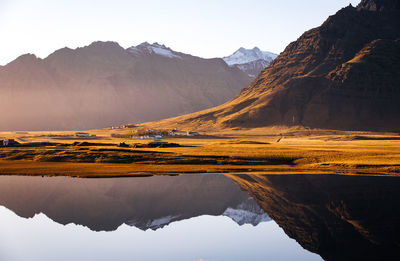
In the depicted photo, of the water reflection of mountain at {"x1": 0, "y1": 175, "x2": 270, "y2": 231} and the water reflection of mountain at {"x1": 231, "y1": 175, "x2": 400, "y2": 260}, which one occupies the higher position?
the water reflection of mountain at {"x1": 0, "y1": 175, "x2": 270, "y2": 231}

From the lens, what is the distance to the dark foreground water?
26.4 metres

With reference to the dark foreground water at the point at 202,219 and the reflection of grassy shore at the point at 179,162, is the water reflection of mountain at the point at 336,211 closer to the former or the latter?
the dark foreground water at the point at 202,219

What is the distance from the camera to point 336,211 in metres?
35.7

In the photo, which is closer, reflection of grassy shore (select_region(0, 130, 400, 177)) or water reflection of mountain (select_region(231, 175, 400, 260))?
water reflection of mountain (select_region(231, 175, 400, 260))

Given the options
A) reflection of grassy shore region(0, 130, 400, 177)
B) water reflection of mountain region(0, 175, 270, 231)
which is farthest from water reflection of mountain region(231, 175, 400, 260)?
reflection of grassy shore region(0, 130, 400, 177)

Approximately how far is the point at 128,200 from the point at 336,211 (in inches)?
836

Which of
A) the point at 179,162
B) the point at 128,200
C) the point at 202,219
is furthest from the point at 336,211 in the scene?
the point at 179,162

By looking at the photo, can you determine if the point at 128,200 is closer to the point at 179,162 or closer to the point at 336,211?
the point at 336,211

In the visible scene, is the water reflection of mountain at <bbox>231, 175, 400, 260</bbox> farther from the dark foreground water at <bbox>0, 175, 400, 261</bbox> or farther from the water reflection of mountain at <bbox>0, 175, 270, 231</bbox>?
the water reflection of mountain at <bbox>0, 175, 270, 231</bbox>

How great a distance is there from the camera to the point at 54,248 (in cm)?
2752

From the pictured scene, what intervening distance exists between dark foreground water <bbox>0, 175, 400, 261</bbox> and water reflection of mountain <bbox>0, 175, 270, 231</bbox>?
0.11m

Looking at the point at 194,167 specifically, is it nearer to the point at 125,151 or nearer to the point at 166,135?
the point at 125,151

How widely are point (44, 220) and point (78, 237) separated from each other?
24.2 ft

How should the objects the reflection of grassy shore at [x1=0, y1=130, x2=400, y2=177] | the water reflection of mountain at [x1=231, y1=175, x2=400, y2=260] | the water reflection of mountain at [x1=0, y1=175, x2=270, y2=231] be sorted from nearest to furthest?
1. the water reflection of mountain at [x1=231, y1=175, x2=400, y2=260]
2. the water reflection of mountain at [x1=0, y1=175, x2=270, y2=231]
3. the reflection of grassy shore at [x1=0, y1=130, x2=400, y2=177]
